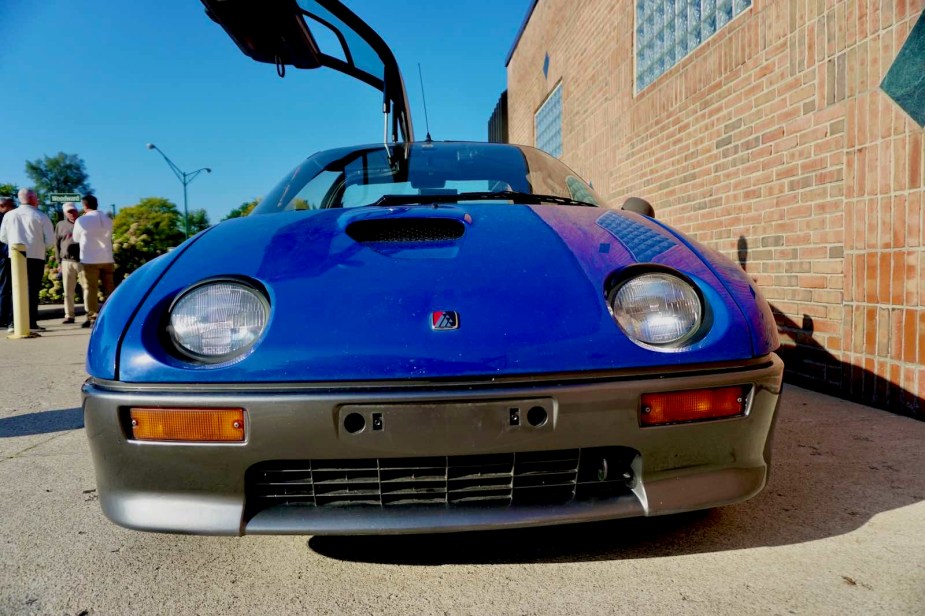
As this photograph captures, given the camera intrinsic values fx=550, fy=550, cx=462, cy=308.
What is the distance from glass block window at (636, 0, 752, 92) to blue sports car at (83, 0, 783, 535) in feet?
11.1

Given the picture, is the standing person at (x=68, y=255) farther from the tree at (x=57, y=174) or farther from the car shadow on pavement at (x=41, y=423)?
the tree at (x=57, y=174)

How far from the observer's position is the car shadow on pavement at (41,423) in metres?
2.62

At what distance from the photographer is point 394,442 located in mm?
1133

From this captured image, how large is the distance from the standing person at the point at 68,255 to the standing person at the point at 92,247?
16 cm

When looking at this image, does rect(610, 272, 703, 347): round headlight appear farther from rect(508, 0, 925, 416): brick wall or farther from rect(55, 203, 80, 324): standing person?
rect(55, 203, 80, 324): standing person

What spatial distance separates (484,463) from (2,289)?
821 centimetres

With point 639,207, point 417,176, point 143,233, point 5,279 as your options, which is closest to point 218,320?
point 417,176

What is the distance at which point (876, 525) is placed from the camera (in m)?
1.51

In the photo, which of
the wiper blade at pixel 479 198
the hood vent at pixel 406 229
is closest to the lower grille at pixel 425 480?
the hood vent at pixel 406 229

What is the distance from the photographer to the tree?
71875 millimetres

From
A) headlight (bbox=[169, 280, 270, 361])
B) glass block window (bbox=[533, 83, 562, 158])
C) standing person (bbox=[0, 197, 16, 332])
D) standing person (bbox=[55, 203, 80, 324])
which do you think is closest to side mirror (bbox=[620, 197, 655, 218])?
headlight (bbox=[169, 280, 270, 361])

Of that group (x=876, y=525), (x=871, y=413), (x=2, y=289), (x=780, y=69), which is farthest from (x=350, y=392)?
(x=2, y=289)

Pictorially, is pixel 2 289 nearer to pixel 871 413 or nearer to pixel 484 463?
pixel 484 463

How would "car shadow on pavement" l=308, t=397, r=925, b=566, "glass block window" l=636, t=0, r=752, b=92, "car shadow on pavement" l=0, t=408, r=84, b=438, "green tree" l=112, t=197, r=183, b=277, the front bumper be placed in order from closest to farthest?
the front bumper < "car shadow on pavement" l=308, t=397, r=925, b=566 < "car shadow on pavement" l=0, t=408, r=84, b=438 < "glass block window" l=636, t=0, r=752, b=92 < "green tree" l=112, t=197, r=183, b=277
